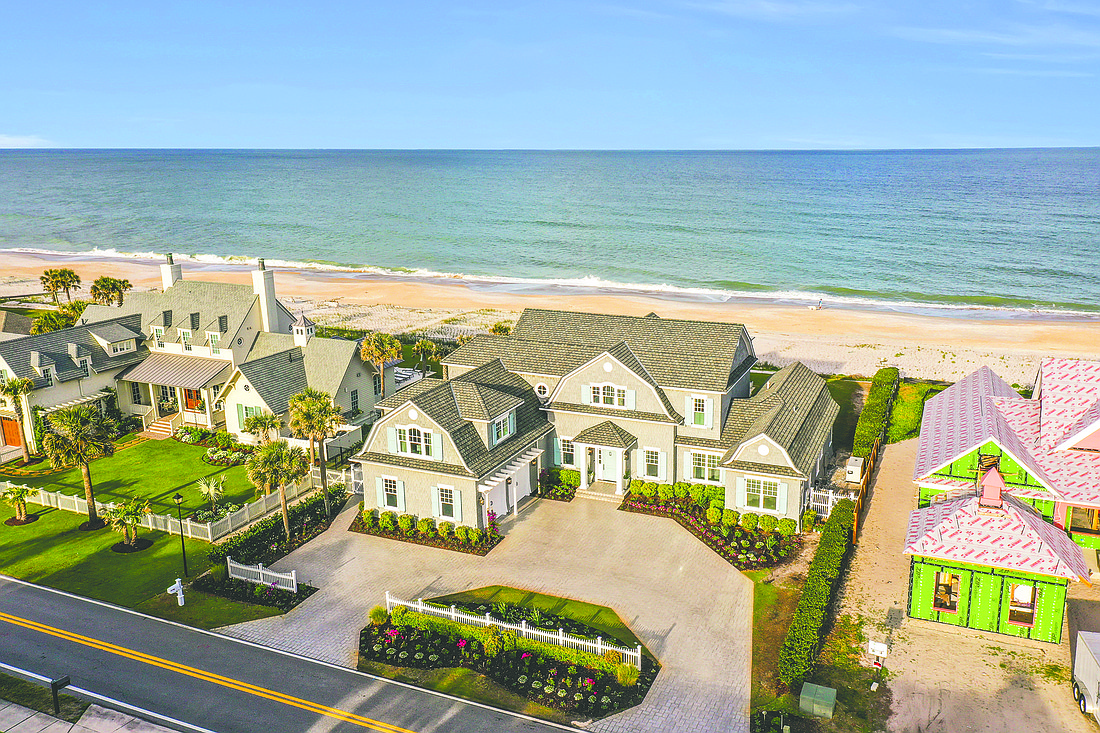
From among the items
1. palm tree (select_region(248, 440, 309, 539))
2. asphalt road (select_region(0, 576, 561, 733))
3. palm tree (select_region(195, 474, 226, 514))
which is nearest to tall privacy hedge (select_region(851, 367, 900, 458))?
asphalt road (select_region(0, 576, 561, 733))

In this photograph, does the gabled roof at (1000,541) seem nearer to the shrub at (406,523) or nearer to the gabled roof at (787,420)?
the gabled roof at (787,420)

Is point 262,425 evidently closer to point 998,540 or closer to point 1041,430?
point 998,540

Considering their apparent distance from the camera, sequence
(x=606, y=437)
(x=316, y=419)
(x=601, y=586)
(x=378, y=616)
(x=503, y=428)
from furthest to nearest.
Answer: (x=606, y=437), (x=316, y=419), (x=503, y=428), (x=601, y=586), (x=378, y=616)

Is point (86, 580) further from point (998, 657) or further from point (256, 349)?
point (998, 657)

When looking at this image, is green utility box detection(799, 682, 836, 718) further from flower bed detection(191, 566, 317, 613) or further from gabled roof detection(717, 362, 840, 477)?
flower bed detection(191, 566, 317, 613)

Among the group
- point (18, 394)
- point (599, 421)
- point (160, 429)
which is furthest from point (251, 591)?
point (18, 394)

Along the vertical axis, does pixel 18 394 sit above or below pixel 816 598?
above

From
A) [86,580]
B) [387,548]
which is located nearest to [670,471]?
[387,548]
